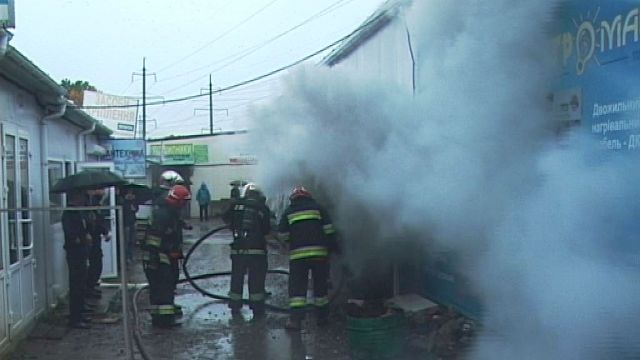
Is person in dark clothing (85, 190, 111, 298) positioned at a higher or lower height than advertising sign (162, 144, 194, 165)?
lower

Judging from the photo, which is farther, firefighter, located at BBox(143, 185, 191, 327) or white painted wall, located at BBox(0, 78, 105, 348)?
firefighter, located at BBox(143, 185, 191, 327)

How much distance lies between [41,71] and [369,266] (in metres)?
4.48

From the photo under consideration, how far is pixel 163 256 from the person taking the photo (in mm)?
9680

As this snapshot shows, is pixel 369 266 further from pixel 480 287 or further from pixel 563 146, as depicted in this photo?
pixel 563 146

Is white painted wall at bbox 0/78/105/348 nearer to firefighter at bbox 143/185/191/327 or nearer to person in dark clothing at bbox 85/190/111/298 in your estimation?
person in dark clothing at bbox 85/190/111/298

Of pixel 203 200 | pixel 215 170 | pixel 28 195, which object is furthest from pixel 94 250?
pixel 215 170

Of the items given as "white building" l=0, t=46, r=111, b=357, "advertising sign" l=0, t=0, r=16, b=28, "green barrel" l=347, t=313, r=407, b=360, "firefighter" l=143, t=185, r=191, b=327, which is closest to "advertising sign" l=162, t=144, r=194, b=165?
"white building" l=0, t=46, r=111, b=357

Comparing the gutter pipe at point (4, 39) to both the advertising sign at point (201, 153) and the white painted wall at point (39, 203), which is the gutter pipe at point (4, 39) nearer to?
the white painted wall at point (39, 203)

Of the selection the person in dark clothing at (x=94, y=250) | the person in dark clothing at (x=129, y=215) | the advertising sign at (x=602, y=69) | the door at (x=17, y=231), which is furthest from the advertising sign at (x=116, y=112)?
the advertising sign at (x=602, y=69)

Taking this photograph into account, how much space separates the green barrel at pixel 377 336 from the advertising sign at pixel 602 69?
2.70 m

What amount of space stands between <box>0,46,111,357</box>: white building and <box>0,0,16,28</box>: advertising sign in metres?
0.28

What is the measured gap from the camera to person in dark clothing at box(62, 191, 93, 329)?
9.27 m

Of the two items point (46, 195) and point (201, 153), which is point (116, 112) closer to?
point (201, 153)

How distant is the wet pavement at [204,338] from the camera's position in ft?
26.2
